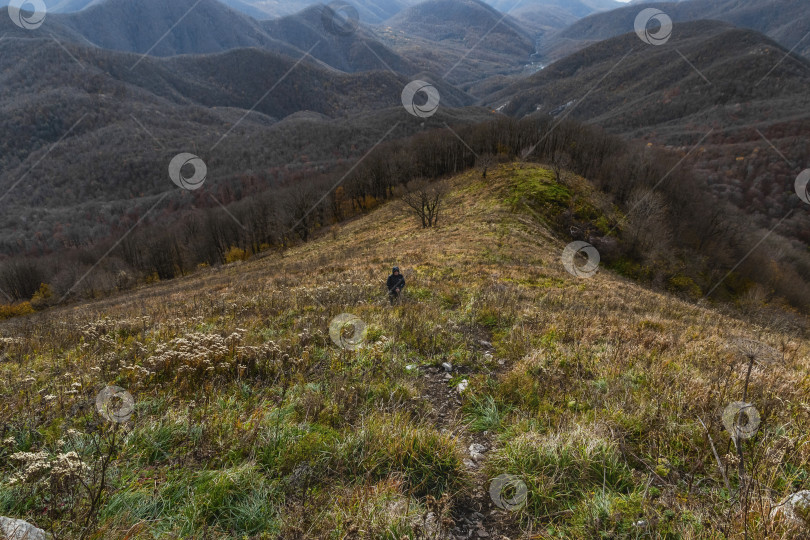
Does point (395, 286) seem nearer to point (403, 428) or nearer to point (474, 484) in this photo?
point (403, 428)

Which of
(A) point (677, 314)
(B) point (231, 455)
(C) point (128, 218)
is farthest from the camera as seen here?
(C) point (128, 218)

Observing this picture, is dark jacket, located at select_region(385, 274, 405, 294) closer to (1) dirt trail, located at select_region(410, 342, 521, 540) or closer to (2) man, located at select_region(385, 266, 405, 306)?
(2) man, located at select_region(385, 266, 405, 306)

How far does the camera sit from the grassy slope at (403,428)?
2770mm

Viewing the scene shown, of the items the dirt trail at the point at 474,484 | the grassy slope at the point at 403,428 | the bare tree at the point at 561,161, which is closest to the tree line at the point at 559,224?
the bare tree at the point at 561,161

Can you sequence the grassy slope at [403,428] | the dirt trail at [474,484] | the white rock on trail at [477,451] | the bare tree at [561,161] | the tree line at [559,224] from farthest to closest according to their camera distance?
the bare tree at [561,161] < the tree line at [559,224] < the white rock on trail at [477,451] < the dirt trail at [474,484] < the grassy slope at [403,428]

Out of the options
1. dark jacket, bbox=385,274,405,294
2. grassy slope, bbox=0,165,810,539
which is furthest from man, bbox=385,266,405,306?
grassy slope, bbox=0,165,810,539

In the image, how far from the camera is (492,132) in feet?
291

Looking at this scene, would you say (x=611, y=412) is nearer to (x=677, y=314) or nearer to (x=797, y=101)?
(x=677, y=314)

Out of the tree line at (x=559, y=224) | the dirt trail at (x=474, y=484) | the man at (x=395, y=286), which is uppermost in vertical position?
the tree line at (x=559, y=224)

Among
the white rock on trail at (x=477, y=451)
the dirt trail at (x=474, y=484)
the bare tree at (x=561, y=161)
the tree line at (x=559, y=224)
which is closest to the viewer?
the dirt trail at (x=474, y=484)

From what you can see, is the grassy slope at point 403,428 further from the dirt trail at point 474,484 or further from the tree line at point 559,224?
the tree line at point 559,224

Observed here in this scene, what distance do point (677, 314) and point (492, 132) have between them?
3330 inches

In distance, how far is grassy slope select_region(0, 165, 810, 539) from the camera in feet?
9.09

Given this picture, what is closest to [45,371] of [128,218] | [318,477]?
[318,477]
